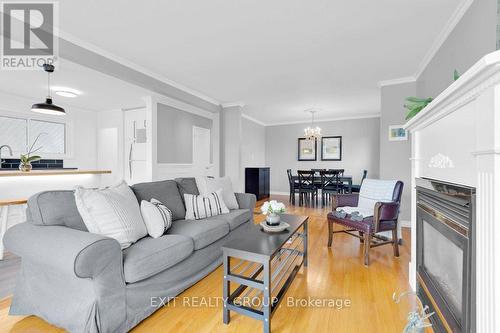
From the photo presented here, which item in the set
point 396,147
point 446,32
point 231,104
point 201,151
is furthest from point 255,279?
point 231,104

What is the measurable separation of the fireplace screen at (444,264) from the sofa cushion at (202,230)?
1.74 m

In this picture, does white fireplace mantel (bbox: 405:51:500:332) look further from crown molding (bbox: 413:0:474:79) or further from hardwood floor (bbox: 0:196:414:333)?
crown molding (bbox: 413:0:474:79)

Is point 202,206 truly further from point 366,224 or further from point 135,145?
point 135,145

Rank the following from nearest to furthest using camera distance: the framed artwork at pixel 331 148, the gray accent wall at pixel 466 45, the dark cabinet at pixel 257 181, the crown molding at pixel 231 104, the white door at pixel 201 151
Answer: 1. the gray accent wall at pixel 466 45
2. the white door at pixel 201 151
3. the crown molding at pixel 231 104
4. the dark cabinet at pixel 257 181
5. the framed artwork at pixel 331 148

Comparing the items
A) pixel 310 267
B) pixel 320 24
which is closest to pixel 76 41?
pixel 320 24

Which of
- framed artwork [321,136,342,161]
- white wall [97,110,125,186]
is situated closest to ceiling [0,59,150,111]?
white wall [97,110,125,186]

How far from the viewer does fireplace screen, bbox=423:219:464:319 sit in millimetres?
1216

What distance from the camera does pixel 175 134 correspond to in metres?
4.52

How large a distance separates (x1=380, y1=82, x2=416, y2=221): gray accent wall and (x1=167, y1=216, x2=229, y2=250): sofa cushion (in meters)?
3.21

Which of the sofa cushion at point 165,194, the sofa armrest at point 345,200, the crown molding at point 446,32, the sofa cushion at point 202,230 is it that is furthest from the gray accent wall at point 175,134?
the crown molding at point 446,32

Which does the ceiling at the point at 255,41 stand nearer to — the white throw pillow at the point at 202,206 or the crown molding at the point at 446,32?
the crown molding at the point at 446,32

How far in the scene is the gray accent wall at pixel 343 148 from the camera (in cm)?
682

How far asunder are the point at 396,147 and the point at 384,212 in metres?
2.04

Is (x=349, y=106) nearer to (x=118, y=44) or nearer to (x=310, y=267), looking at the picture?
(x=310, y=267)
